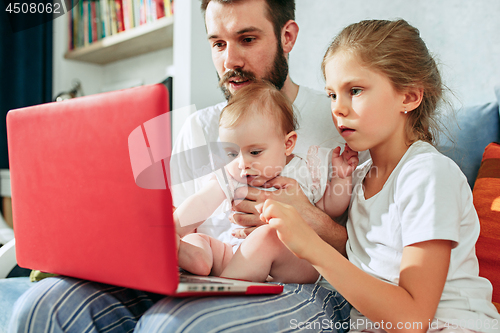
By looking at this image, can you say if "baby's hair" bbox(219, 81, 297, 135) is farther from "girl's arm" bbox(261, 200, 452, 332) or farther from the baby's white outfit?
"girl's arm" bbox(261, 200, 452, 332)

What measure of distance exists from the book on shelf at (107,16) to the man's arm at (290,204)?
1.35m

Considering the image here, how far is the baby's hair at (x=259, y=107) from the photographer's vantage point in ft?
2.95

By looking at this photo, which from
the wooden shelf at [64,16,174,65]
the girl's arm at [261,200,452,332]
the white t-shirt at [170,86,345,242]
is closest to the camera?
the girl's arm at [261,200,452,332]

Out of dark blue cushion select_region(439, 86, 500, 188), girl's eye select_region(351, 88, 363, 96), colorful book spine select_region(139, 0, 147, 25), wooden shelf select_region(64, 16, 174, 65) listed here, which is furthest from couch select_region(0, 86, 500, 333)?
colorful book spine select_region(139, 0, 147, 25)

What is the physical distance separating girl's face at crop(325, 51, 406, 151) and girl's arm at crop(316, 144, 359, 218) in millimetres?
111

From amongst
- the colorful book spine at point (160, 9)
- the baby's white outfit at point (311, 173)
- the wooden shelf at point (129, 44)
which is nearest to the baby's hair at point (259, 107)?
the baby's white outfit at point (311, 173)

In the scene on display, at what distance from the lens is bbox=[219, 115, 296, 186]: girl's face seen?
0.88 m

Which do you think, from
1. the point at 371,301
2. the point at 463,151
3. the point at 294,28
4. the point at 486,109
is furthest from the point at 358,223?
the point at 294,28

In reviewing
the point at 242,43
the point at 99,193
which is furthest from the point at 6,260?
the point at 242,43

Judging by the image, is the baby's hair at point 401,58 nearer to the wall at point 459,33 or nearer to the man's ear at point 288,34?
the wall at point 459,33

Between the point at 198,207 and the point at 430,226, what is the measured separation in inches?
20.4

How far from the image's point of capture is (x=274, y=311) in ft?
2.07

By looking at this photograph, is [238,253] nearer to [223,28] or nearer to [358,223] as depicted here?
[358,223]

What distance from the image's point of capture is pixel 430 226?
64 cm
